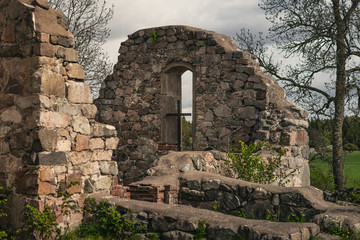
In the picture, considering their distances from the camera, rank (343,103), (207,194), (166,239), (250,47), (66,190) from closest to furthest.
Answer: (166,239) < (66,190) < (207,194) < (343,103) < (250,47)

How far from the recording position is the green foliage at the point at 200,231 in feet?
16.9

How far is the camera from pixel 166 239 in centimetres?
534

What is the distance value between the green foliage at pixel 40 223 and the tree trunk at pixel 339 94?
10.2 meters

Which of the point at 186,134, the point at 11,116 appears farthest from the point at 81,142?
the point at 186,134

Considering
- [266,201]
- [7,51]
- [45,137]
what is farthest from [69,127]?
[266,201]

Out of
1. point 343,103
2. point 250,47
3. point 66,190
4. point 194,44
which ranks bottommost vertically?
point 66,190

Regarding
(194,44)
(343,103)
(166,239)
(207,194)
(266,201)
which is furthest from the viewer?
(343,103)

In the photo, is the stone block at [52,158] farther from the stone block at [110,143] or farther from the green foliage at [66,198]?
the stone block at [110,143]

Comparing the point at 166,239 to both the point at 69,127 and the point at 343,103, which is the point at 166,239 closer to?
the point at 69,127

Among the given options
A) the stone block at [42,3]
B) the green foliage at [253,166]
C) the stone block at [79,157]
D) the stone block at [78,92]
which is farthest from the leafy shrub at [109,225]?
the green foliage at [253,166]

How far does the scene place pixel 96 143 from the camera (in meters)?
6.40

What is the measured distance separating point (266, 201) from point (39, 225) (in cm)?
307

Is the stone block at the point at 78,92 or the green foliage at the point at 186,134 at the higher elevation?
the stone block at the point at 78,92

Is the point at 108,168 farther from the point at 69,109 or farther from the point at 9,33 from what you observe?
the point at 9,33
